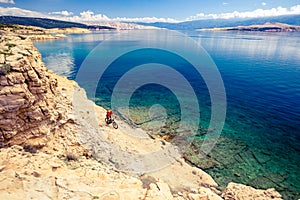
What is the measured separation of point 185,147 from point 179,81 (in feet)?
84.2

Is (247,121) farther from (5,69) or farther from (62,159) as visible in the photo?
(5,69)

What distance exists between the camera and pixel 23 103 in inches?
481

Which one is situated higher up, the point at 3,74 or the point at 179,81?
the point at 3,74

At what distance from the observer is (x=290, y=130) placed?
22.3 metres

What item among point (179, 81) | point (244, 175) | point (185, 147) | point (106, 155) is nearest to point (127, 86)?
point (179, 81)

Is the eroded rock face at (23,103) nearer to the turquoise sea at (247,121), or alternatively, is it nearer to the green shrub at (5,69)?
the green shrub at (5,69)

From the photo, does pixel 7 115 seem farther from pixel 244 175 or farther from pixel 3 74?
pixel 244 175

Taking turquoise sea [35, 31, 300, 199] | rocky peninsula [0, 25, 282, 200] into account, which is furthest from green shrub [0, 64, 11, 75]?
turquoise sea [35, 31, 300, 199]

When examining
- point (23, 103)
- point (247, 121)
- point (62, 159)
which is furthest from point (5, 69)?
point (247, 121)

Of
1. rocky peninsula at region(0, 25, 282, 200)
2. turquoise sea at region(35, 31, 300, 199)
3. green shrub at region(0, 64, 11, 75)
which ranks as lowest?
turquoise sea at region(35, 31, 300, 199)

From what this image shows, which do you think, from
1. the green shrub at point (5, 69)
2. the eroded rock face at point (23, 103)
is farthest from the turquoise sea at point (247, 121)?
the green shrub at point (5, 69)

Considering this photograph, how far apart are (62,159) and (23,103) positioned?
4266 millimetres

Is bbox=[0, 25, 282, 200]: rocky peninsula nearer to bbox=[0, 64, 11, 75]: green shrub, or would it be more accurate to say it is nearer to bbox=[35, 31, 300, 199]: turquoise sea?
bbox=[0, 64, 11, 75]: green shrub

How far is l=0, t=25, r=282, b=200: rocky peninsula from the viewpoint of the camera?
9.54 meters
